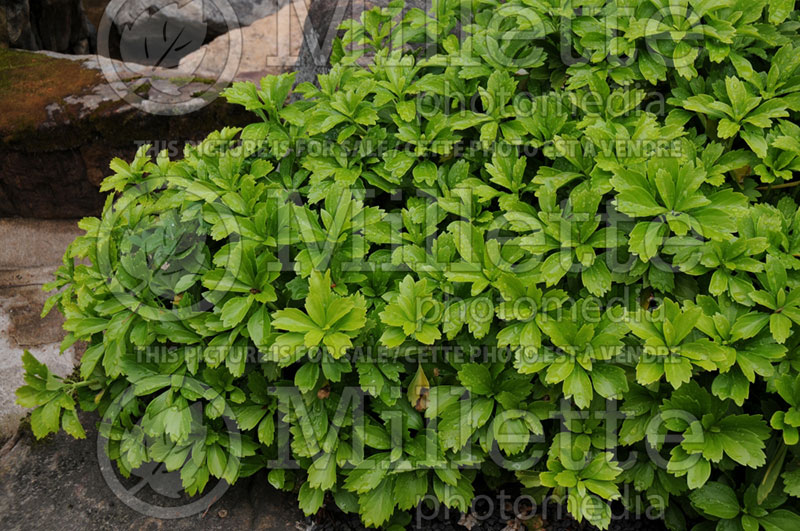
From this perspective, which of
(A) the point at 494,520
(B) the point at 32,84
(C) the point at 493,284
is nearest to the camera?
(C) the point at 493,284

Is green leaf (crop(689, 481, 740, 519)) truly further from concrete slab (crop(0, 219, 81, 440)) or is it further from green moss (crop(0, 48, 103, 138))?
green moss (crop(0, 48, 103, 138))

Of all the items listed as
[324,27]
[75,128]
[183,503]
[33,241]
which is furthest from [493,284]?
[33,241]

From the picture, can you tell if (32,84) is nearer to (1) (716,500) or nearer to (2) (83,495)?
(2) (83,495)

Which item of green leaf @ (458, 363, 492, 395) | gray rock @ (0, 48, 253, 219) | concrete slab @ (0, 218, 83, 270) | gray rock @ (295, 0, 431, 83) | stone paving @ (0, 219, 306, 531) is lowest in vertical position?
concrete slab @ (0, 218, 83, 270)

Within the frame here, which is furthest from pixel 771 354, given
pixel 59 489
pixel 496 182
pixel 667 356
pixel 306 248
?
pixel 59 489

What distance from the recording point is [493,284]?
1866 mm

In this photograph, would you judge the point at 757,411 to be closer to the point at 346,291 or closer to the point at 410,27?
the point at 346,291

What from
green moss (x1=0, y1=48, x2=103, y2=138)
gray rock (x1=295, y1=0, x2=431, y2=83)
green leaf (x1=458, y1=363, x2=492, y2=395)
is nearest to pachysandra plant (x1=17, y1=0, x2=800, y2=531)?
green leaf (x1=458, y1=363, x2=492, y2=395)

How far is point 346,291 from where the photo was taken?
198 cm

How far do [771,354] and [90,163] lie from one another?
3953mm

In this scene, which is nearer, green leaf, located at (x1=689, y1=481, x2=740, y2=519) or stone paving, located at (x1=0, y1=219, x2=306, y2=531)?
green leaf, located at (x1=689, y1=481, x2=740, y2=519)

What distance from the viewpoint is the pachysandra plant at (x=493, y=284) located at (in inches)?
72.0

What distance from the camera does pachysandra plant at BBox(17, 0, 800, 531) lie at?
1.83 metres

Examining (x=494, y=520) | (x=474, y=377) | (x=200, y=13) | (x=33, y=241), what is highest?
(x=474, y=377)
